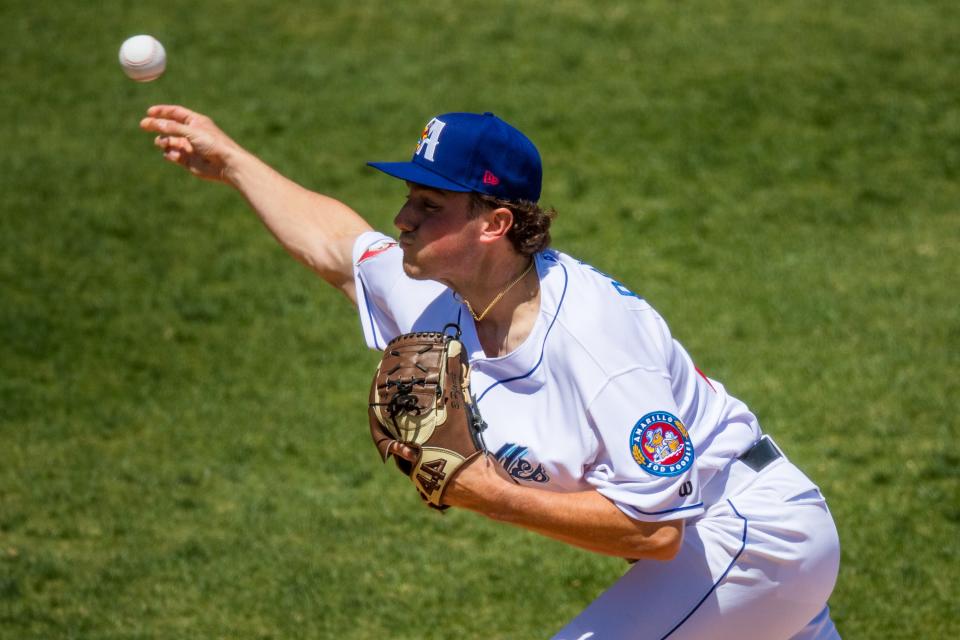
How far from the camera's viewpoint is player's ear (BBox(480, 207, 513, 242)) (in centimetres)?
333

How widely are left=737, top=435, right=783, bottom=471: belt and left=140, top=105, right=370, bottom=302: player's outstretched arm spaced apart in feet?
4.60

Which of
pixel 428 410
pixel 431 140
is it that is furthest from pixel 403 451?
pixel 431 140

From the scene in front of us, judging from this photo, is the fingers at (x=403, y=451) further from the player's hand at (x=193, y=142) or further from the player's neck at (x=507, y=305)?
the player's hand at (x=193, y=142)

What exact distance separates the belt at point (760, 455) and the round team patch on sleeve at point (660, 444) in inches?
19.1

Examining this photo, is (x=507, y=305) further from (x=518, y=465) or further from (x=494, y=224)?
(x=518, y=465)

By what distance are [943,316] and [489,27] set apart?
17.6 feet

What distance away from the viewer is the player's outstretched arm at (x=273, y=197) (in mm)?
4074

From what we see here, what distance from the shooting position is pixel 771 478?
3.45 m

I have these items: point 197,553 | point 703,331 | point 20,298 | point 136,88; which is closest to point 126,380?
point 20,298

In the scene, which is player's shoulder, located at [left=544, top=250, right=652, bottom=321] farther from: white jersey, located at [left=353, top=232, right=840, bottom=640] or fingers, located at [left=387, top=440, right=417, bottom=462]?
fingers, located at [left=387, top=440, right=417, bottom=462]

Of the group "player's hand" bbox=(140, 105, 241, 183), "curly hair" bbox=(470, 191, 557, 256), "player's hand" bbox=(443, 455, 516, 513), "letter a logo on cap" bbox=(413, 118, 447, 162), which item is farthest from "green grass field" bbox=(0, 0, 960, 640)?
"player's hand" bbox=(140, 105, 241, 183)

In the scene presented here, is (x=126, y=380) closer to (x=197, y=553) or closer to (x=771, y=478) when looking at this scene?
(x=197, y=553)

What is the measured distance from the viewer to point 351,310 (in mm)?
8008

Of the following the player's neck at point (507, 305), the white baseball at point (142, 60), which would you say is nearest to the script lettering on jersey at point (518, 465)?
the player's neck at point (507, 305)
